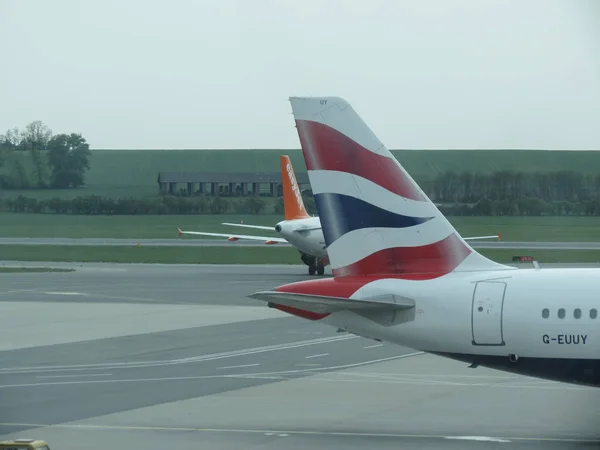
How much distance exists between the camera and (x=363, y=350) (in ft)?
120

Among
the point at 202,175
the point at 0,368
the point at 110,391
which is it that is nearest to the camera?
the point at 110,391

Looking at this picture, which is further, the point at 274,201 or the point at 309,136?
the point at 274,201

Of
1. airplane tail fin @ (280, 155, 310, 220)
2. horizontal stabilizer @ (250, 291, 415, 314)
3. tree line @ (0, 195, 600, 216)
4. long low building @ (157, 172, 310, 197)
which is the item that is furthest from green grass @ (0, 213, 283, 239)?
horizontal stabilizer @ (250, 291, 415, 314)

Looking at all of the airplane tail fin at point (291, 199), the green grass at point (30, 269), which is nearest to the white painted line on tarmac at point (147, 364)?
the airplane tail fin at point (291, 199)

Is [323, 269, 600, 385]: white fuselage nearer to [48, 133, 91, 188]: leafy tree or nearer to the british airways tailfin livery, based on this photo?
the british airways tailfin livery

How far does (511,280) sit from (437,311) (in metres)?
1.68

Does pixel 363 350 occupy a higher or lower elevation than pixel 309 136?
lower

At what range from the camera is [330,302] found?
2295cm

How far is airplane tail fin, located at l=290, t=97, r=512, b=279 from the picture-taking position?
2416cm

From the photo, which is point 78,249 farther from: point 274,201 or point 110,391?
point 110,391

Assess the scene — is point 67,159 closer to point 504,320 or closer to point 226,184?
point 226,184

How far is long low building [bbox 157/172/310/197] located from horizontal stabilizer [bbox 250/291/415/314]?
363ft

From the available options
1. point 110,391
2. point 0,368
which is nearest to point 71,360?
point 0,368

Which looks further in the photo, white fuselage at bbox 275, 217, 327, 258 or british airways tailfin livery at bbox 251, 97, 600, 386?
white fuselage at bbox 275, 217, 327, 258
